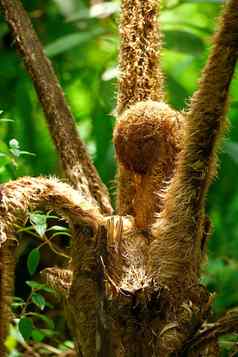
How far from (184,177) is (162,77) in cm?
39

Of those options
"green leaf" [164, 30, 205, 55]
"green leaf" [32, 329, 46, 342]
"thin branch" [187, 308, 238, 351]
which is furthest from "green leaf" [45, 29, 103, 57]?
"thin branch" [187, 308, 238, 351]

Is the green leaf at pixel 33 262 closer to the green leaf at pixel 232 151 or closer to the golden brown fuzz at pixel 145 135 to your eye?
the golden brown fuzz at pixel 145 135

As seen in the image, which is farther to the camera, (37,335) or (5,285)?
(37,335)

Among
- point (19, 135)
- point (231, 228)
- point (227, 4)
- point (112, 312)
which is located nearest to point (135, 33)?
point (227, 4)

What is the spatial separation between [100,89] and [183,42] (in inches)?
9.9

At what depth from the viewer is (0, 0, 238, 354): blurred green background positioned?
189cm

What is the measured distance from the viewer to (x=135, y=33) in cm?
137

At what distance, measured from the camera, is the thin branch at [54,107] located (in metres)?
1.29

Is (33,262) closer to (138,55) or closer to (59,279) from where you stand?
(59,279)

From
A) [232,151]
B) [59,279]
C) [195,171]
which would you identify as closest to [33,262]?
[59,279]

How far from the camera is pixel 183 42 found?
191 cm

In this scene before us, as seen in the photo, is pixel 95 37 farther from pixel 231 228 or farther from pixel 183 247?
pixel 183 247

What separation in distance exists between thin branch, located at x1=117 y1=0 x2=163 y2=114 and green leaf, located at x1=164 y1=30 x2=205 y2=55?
51cm

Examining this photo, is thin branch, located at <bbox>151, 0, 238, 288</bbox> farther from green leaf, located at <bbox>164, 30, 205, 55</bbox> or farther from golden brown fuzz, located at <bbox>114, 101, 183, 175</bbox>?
green leaf, located at <bbox>164, 30, 205, 55</bbox>
